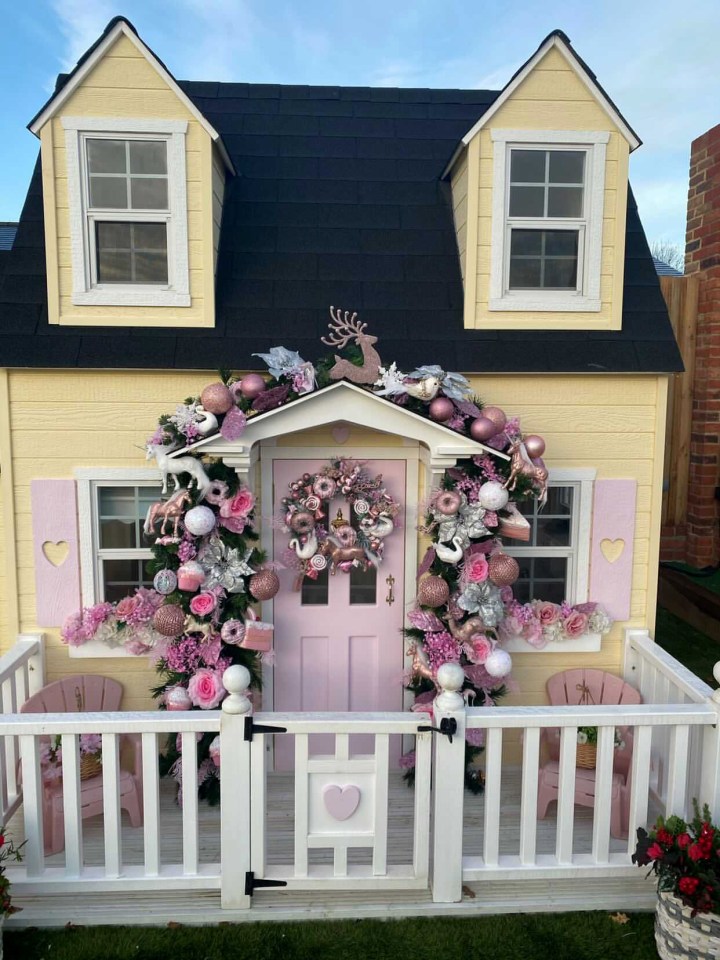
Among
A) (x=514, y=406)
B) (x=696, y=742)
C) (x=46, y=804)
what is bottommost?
(x=46, y=804)

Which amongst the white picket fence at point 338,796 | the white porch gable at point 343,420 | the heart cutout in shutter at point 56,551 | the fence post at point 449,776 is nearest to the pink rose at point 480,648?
the white picket fence at point 338,796

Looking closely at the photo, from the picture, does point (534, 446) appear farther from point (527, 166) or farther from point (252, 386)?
point (527, 166)

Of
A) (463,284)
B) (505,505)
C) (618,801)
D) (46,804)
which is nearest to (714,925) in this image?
(618,801)

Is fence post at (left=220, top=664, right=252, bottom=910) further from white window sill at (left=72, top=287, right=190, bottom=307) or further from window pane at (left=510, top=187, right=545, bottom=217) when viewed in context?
window pane at (left=510, top=187, right=545, bottom=217)

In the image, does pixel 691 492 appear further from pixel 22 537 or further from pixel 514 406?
pixel 22 537

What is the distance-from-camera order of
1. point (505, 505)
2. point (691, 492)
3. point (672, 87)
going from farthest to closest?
point (672, 87), point (691, 492), point (505, 505)

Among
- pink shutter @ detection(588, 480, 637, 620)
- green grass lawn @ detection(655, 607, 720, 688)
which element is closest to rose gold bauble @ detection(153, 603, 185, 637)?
pink shutter @ detection(588, 480, 637, 620)

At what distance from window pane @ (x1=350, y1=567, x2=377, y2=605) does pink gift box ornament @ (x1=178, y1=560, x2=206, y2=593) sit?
1.09 metres

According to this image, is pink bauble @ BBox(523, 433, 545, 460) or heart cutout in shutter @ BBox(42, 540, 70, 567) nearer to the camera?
pink bauble @ BBox(523, 433, 545, 460)

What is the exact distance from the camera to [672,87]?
13.3 meters

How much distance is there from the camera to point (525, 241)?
15.1 feet

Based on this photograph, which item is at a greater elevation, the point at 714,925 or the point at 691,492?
the point at 691,492

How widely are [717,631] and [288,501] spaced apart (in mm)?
5046

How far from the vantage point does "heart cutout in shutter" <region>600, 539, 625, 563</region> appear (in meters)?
4.68
